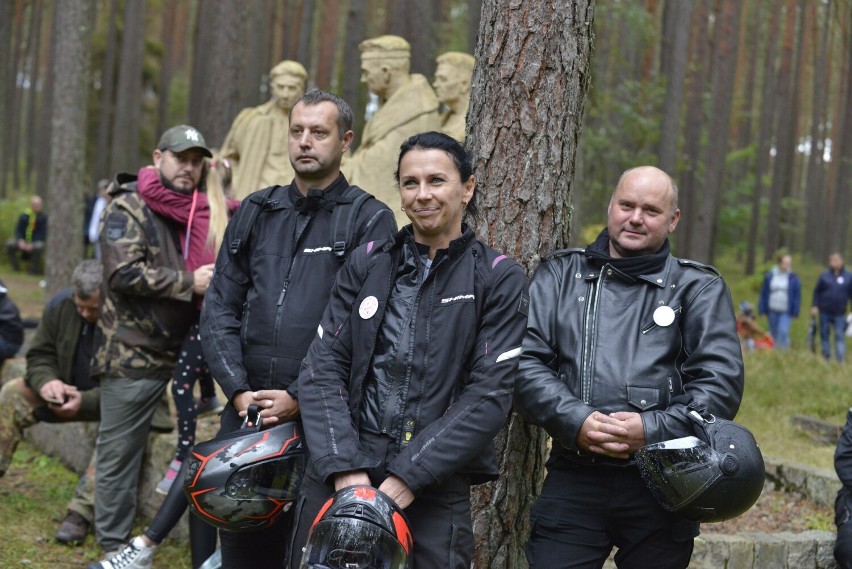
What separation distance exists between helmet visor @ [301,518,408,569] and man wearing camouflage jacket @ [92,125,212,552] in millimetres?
2313

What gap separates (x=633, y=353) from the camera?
3.43 meters

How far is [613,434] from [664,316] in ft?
1.56

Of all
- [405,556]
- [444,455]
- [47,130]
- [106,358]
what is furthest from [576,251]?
[47,130]

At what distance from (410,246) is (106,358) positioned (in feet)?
8.40

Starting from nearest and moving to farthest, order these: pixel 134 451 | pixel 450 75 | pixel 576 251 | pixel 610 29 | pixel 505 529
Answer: pixel 576 251 → pixel 505 529 → pixel 134 451 → pixel 450 75 → pixel 610 29

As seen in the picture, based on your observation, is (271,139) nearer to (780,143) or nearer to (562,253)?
(562,253)

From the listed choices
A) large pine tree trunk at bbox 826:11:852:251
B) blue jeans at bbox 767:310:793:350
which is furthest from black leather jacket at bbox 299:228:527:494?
large pine tree trunk at bbox 826:11:852:251

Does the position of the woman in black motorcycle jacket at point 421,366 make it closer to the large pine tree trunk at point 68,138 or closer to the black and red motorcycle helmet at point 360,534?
the black and red motorcycle helmet at point 360,534

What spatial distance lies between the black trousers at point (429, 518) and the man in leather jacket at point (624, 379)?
479 mm

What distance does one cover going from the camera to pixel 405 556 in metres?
2.84

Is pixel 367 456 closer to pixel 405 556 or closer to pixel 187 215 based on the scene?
pixel 405 556

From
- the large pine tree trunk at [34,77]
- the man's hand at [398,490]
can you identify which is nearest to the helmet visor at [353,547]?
the man's hand at [398,490]

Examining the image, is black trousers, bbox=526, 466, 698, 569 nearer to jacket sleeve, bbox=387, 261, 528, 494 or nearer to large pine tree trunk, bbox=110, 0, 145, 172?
jacket sleeve, bbox=387, 261, 528, 494

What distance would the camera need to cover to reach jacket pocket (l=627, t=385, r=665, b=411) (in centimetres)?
338
